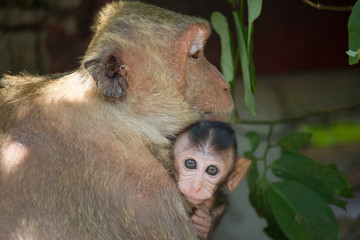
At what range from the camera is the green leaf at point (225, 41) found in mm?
3873

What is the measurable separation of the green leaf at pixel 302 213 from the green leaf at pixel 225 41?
829mm

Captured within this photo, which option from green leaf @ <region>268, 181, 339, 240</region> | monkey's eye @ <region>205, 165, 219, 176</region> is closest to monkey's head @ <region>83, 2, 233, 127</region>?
monkey's eye @ <region>205, 165, 219, 176</region>

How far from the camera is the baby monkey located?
3.39 meters

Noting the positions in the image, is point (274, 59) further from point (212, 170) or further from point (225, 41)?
point (212, 170)

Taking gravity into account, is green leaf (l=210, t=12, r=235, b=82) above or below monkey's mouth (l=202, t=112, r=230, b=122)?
above

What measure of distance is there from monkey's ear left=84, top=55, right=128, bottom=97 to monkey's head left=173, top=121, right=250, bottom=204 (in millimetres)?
484

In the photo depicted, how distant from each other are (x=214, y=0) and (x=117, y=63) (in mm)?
3332

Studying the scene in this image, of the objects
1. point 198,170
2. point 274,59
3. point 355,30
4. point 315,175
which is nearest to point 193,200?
point 198,170

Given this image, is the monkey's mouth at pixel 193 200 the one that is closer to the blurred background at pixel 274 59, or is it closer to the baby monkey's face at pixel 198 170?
the baby monkey's face at pixel 198 170

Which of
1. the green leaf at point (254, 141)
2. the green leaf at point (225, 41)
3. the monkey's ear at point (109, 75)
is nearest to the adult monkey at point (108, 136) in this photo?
the monkey's ear at point (109, 75)

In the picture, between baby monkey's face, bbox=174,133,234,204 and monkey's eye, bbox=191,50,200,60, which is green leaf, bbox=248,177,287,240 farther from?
monkey's eye, bbox=191,50,200,60

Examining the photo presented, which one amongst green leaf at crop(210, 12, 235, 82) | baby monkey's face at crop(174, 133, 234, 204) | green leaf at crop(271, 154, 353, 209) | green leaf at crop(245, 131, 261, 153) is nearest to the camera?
baby monkey's face at crop(174, 133, 234, 204)

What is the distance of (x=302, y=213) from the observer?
12.2 ft

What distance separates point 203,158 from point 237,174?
0.31 m
